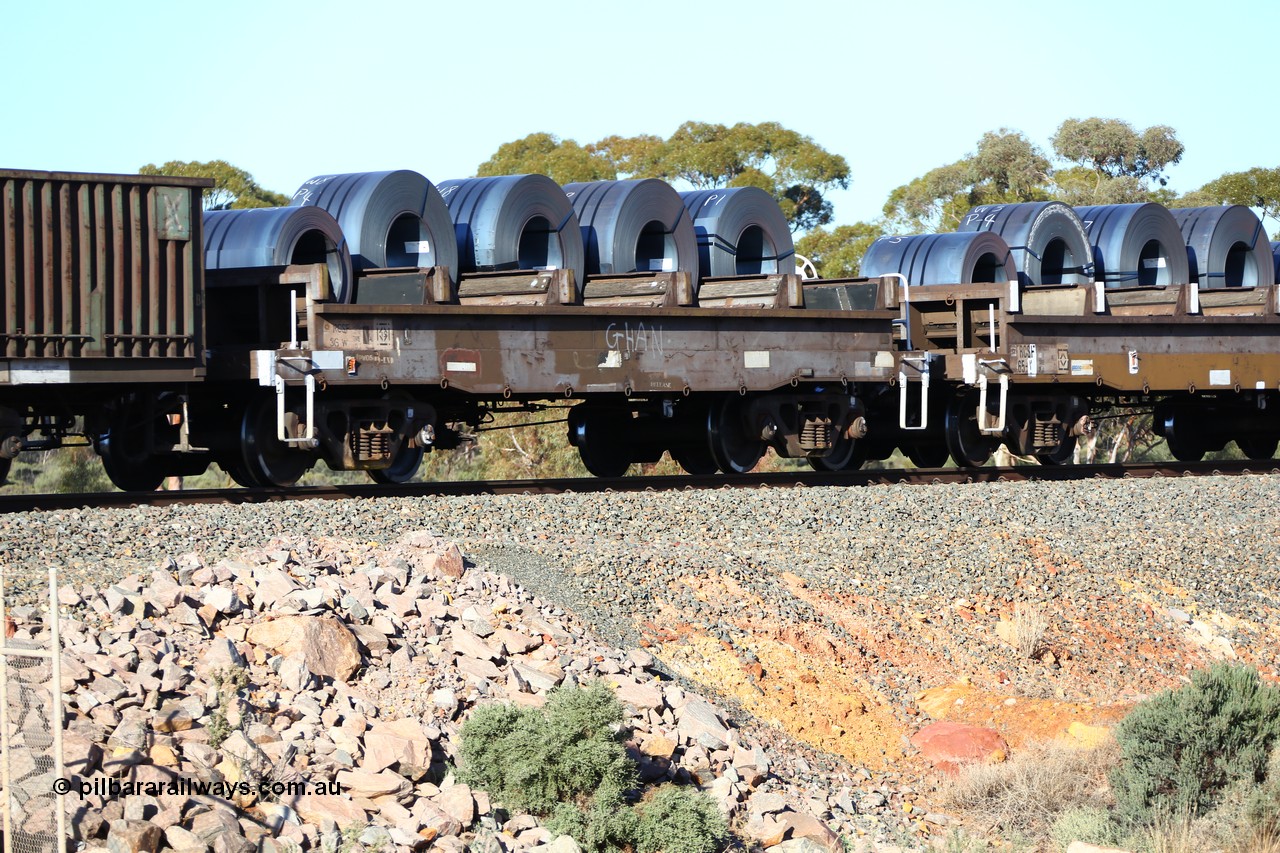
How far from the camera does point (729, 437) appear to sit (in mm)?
15500

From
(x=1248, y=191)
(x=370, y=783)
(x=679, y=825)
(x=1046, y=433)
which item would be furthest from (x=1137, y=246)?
(x=1248, y=191)

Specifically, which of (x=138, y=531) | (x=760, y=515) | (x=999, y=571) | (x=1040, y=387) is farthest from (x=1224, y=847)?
(x=1040, y=387)

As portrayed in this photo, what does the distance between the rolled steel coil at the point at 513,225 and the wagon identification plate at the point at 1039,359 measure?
524 cm

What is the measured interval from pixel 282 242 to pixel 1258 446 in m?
15.2

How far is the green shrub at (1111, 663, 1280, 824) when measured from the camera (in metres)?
7.55

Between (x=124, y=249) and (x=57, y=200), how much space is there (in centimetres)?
60

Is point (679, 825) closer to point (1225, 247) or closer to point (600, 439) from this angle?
point (600, 439)

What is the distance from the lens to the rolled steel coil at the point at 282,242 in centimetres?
1255

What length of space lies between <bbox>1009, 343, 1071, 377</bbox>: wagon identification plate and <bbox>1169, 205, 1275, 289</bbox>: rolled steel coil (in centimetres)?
402

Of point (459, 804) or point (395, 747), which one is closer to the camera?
point (459, 804)

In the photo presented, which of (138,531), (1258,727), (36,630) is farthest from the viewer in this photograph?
(138,531)

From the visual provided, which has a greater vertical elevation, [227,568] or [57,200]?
[57,200]

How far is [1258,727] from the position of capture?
7.82m

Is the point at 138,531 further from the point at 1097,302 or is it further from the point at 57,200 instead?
the point at 1097,302
